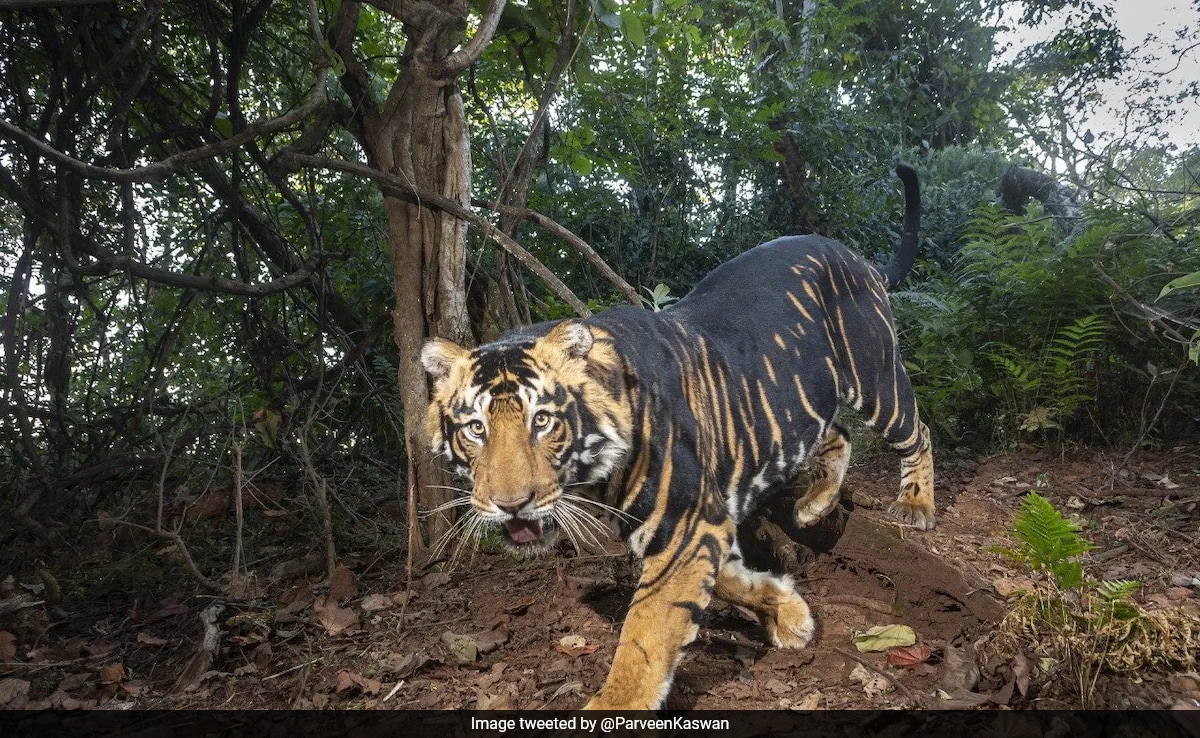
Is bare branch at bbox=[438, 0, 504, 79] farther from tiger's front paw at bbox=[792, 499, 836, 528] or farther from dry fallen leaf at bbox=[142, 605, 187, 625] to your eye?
dry fallen leaf at bbox=[142, 605, 187, 625]

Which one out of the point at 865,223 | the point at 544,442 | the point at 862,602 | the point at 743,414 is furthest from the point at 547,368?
the point at 865,223

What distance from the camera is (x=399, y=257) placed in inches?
168

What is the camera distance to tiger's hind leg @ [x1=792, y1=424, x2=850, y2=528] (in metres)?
4.39

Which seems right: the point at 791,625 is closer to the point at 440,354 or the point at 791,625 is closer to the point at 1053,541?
the point at 1053,541

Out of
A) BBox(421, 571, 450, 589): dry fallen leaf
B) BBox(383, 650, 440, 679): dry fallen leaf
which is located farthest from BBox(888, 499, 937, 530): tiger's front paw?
BBox(383, 650, 440, 679): dry fallen leaf

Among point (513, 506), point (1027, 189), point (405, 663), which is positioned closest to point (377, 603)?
point (405, 663)

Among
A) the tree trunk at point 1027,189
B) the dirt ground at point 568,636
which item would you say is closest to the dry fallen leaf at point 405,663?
the dirt ground at point 568,636

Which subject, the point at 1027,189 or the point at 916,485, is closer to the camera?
the point at 916,485

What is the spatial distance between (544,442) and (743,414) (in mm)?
1176

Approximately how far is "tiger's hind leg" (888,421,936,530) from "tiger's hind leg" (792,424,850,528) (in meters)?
0.39

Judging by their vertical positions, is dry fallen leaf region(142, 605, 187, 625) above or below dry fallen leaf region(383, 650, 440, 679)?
above

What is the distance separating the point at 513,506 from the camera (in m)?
2.72

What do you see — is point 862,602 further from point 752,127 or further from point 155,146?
point 752,127

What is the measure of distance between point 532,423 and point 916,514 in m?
3.08
